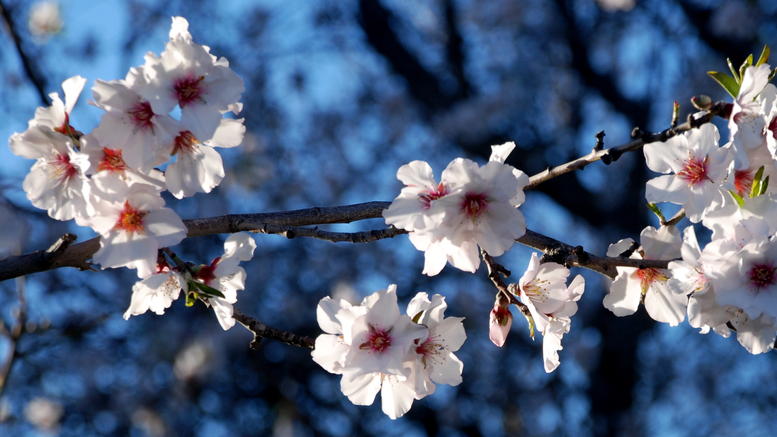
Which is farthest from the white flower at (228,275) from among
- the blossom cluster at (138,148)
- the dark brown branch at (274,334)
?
the blossom cluster at (138,148)

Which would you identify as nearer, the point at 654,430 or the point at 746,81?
the point at 746,81

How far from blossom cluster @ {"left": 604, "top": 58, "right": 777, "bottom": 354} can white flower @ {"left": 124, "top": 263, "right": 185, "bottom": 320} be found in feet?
2.69

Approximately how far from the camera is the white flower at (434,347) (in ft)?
5.26

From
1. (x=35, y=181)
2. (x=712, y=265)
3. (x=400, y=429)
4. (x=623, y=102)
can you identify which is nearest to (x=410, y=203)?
(x=712, y=265)

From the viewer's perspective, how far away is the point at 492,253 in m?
1.50

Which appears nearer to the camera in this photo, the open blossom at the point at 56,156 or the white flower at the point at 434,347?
the open blossom at the point at 56,156

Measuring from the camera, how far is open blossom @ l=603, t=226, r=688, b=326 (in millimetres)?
1649

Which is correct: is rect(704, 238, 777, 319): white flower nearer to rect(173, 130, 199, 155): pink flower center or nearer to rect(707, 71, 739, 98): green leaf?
rect(707, 71, 739, 98): green leaf

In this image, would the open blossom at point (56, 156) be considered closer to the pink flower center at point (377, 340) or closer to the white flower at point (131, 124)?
the white flower at point (131, 124)

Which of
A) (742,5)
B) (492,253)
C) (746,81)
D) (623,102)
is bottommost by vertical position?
(623,102)

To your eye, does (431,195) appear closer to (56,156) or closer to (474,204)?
(474,204)

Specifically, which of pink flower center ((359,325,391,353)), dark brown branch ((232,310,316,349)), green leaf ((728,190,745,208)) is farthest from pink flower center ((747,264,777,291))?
dark brown branch ((232,310,316,349))

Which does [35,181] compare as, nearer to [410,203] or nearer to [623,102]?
[410,203]

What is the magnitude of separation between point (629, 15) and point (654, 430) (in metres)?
3.95
